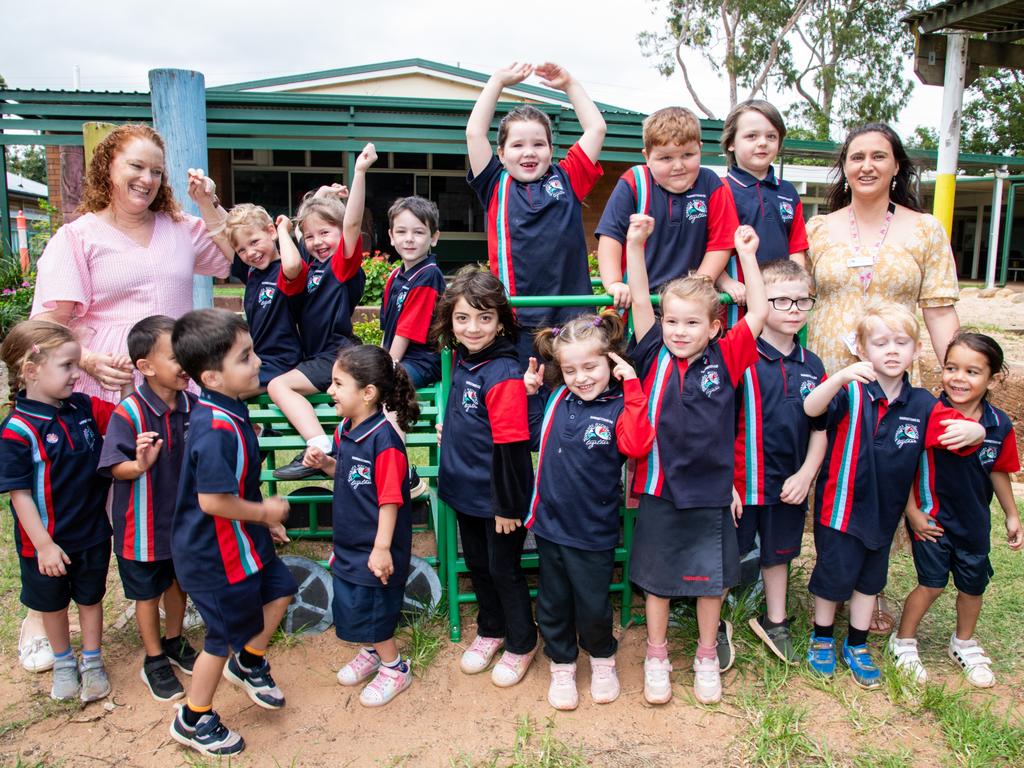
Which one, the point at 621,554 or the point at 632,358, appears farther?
the point at 621,554

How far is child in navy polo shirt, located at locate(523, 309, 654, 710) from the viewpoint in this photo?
2.67 m

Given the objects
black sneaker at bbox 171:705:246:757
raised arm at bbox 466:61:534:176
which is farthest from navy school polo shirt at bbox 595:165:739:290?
black sneaker at bbox 171:705:246:757

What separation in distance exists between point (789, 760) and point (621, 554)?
98 cm

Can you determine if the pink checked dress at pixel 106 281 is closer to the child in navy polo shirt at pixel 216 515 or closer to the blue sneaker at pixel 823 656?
the child in navy polo shirt at pixel 216 515

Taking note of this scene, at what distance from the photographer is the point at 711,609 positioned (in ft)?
9.26

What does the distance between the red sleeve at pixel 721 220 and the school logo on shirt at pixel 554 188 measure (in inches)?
23.7

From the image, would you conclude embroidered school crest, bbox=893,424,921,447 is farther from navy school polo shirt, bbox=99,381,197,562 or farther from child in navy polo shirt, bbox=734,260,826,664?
navy school polo shirt, bbox=99,381,197,562

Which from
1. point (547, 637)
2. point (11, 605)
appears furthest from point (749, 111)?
point (11, 605)

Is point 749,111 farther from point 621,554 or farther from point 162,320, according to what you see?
point 162,320

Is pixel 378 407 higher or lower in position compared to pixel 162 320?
lower

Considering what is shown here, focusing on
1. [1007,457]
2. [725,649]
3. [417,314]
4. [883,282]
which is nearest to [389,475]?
[417,314]

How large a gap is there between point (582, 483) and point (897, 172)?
184 cm

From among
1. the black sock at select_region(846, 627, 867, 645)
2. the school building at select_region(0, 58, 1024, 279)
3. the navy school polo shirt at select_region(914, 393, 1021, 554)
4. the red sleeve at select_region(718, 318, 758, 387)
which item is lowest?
the black sock at select_region(846, 627, 867, 645)

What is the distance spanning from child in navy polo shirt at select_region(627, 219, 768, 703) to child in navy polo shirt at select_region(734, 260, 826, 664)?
13cm
